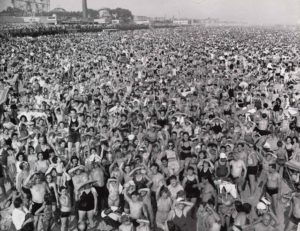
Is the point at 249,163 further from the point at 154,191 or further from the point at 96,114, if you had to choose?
the point at 96,114

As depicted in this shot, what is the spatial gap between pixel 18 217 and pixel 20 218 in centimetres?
4

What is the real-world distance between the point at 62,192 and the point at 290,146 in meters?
4.56

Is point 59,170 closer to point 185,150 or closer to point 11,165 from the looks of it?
point 11,165

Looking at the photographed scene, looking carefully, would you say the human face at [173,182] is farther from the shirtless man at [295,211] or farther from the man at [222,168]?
the shirtless man at [295,211]

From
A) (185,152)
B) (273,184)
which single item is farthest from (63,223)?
(273,184)

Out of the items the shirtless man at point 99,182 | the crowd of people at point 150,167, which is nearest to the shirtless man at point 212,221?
the crowd of people at point 150,167

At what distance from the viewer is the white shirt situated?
17.1 feet

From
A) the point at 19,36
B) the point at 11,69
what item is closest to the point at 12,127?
the point at 11,69

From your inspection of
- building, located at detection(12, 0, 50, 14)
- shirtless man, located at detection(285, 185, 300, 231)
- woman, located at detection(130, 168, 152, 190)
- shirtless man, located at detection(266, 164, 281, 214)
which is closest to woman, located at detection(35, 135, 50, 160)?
woman, located at detection(130, 168, 152, 190)

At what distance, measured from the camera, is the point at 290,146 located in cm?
760

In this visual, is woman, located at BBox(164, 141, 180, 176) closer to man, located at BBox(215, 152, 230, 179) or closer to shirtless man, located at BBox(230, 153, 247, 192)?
man, located at BBox(215, 152, 230, 179)

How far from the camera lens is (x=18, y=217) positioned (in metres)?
5.25

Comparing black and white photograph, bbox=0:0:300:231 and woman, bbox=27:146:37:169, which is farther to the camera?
woman, bbox=27:146:37:169

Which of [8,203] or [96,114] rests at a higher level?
[96,114]
